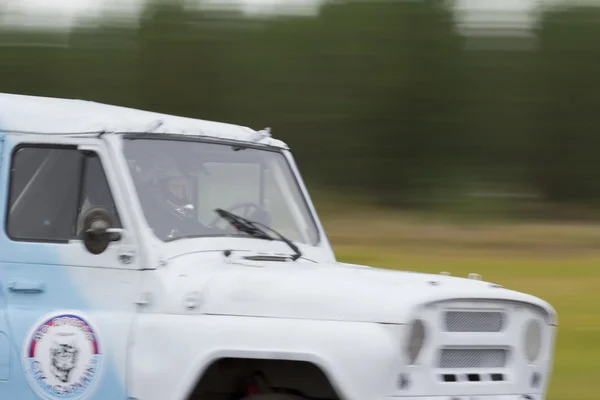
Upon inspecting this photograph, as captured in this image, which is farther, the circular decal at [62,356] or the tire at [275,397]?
the circular decal at [62,356]

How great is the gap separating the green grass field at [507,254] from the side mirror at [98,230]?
19.8 feet

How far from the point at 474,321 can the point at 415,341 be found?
0.40 metres

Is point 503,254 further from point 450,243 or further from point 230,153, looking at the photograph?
point 230,153

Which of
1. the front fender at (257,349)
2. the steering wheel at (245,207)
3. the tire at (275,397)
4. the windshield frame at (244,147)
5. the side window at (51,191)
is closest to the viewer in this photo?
the front fender at (257,349)

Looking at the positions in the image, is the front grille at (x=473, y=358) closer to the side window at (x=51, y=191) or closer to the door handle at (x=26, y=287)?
the side window at (x=51, y=191)

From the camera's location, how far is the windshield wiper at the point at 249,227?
230 inches

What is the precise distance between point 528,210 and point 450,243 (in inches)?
100

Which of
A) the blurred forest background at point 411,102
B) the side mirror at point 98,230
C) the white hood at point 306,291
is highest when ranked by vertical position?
the blurred forest background at point 411,102

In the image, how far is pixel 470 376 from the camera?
4.92 meters

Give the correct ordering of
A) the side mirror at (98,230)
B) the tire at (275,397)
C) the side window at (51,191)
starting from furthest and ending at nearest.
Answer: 1. the side window at (51,191)
2. the side mirror at (98,230)
3. the tire at (275,397)

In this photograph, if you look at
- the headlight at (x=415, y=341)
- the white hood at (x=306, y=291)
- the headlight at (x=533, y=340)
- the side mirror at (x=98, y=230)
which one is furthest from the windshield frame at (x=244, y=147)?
the headlight at (x=533, y=340)

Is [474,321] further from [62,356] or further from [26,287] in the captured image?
[26,287]

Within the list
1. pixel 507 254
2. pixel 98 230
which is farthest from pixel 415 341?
pixel 507 254

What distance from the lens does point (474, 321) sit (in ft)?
16.3
